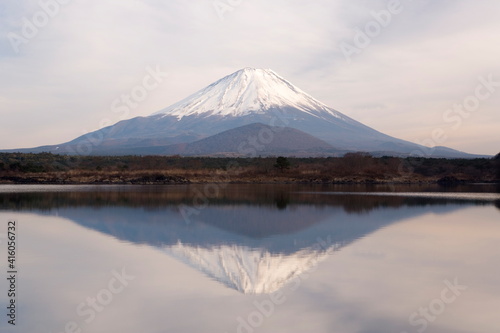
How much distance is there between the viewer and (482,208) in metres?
26.3

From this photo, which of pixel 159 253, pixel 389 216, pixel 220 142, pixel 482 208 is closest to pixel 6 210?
pixel 159 253

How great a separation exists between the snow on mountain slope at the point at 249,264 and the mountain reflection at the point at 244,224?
0.07 feet

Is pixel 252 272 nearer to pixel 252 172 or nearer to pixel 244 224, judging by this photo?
pixel 244 224

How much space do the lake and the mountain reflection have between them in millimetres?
72

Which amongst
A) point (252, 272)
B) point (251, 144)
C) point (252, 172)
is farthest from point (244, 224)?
point (251, 144)

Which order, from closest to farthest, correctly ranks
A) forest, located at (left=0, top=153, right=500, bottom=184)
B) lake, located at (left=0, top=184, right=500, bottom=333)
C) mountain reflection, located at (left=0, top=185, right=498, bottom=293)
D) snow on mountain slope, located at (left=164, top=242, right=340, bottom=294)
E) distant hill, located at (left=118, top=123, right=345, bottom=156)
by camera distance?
lake, located at (left=0, top=184, right=500, bottom=333), snow on mountain slope, located at (left=164, top=242, right=340, bottom=294), mountain reflection, located at (left=0, top=185, right=498, bottom=293), forest, located at (left=0, top=153, right=500, bottom=184), distant hill, located at (left=118, top=123, right=345, bottom=156)

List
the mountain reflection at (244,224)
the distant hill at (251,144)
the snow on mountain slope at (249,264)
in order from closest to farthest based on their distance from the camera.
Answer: the snow on mountain slope at (249,264) → the mountain reflection at (244,224) → the distant hill at (251,144)

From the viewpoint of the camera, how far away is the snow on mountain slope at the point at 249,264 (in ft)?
36.0

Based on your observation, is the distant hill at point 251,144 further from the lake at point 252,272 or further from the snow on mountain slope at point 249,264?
the snow on mountain slope at point 249,264

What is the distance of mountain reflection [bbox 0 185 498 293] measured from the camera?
12591 mm

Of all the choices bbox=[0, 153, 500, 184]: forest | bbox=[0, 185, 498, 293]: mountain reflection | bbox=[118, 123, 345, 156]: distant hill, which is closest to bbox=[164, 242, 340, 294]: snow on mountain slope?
bbox=[0, 185, 498, 293]: mountain reflection

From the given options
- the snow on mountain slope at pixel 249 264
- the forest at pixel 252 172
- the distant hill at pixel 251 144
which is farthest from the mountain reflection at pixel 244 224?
the distant hill at pixel 251 144

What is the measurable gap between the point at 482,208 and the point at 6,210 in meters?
21.9

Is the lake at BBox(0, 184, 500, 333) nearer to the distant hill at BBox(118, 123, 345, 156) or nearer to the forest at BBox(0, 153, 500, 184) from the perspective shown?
the forest at BBox(0, 153, 500, 184)
